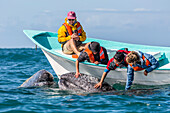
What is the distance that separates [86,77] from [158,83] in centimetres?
263

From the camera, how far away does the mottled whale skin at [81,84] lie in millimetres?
8719

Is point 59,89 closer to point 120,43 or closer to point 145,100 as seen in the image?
point 145,100

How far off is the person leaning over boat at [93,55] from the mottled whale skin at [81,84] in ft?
0.62

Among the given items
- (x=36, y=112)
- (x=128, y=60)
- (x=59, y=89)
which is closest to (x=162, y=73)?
(x=128, y=60)

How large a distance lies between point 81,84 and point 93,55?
3.81 feet

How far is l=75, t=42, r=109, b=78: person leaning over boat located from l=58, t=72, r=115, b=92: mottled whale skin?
19cm

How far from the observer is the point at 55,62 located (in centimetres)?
1095

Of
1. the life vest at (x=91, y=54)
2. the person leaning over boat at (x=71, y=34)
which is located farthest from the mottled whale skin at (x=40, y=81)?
the life vest at (x=91, y=54)

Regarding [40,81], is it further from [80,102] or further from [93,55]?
[80,102]

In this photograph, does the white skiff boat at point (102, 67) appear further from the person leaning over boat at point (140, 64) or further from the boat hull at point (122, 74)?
the person leaning over boat at point (140, 64)

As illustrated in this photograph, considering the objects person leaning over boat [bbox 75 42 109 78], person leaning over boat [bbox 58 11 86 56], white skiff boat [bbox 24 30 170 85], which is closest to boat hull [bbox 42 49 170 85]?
white skiff boat [bbox 24 30 170 85]

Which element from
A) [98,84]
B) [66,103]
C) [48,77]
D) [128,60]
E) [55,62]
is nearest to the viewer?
[66,103]

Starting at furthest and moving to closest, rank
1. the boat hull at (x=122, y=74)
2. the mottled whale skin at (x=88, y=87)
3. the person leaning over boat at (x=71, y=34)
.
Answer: the person leaning over boat at (x=71, y=34), the boat hull at (x=122, y=74), the mottled whale skin at (x=88, y=87)

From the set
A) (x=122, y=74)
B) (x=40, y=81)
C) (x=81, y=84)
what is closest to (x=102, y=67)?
(x=122, y=74)
